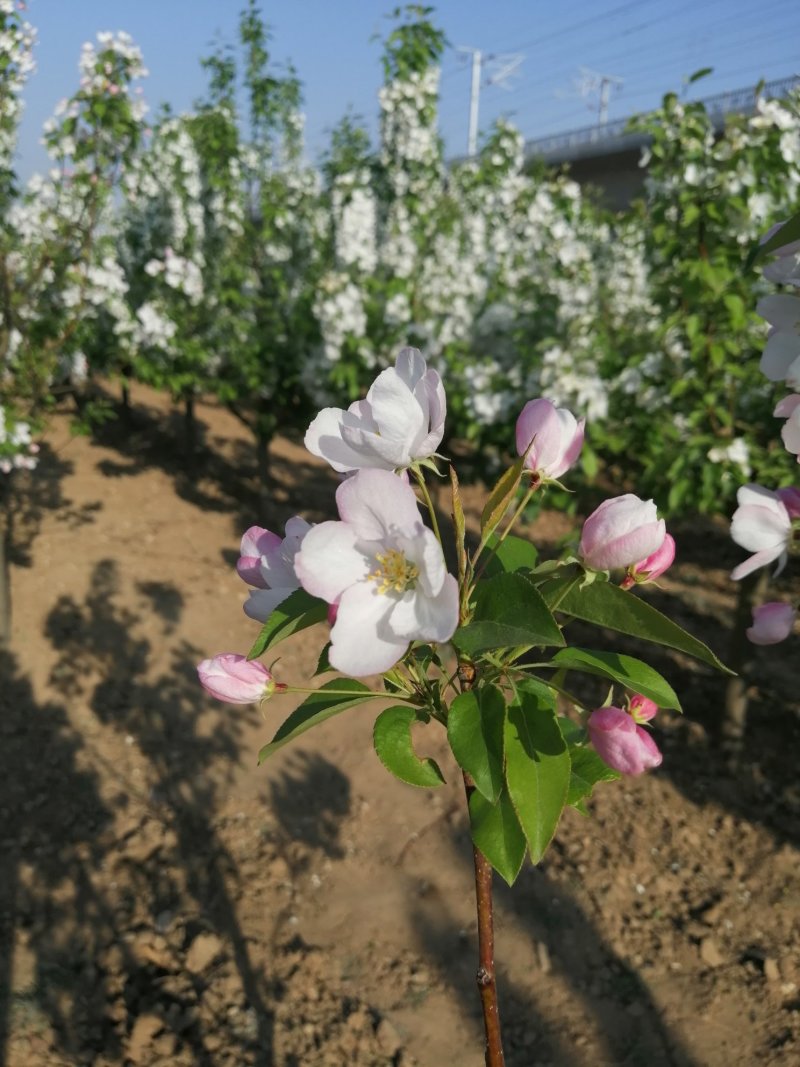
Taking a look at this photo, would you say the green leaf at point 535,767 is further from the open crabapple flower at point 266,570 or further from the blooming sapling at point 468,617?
the open crabapple flower at point 266,570

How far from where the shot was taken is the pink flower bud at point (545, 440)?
92 cm

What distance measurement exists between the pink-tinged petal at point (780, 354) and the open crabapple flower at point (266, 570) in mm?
530

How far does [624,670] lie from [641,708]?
5 cm

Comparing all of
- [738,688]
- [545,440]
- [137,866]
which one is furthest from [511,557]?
[738,688]

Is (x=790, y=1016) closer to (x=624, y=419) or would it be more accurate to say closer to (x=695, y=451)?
(x=695, y=451)

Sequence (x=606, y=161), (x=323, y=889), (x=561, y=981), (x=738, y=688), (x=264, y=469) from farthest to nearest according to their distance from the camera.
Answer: (x=606, y=161)
(x=264, y=469)
(x=738, y=688)
(x=323, y=889)
(x=561, y=981)

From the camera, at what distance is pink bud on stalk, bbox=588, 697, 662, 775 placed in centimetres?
81

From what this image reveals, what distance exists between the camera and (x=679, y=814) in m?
3.71

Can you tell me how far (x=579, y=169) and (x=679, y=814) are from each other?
21.8 meters

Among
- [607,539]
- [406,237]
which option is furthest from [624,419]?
[607,539]

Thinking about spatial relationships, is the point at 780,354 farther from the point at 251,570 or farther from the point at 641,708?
the point at 251,570

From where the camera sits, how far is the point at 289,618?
849mm

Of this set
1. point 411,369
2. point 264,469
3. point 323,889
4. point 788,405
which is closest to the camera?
point 411,369

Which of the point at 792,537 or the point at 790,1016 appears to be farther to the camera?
the point at 790,1016
